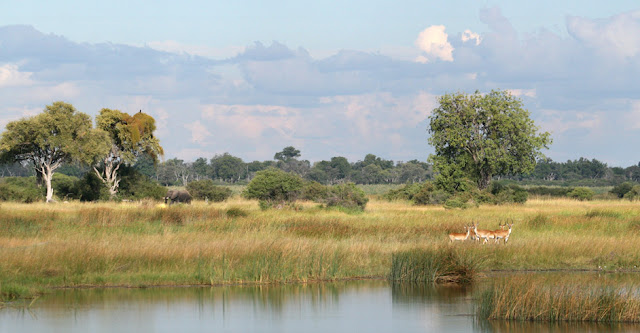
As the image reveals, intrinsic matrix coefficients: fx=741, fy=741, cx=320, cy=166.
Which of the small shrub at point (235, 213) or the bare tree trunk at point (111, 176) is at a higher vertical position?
the bare tree trunk at point (111, 176)

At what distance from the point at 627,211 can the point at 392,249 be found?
18.5 m

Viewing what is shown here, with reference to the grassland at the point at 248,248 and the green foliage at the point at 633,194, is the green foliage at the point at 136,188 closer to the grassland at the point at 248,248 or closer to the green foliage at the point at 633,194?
the grassland at the point at 248,248

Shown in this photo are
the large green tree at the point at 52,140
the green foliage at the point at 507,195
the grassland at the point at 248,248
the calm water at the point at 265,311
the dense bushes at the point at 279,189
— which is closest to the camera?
the calm water at the point at 265,311

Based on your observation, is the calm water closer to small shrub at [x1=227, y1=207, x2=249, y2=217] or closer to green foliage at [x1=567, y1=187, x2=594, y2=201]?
small shrub at [x1=227, y1=207, x2=249, y2=217]

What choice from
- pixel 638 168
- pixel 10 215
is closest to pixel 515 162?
pixel 10 215

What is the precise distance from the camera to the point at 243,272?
2078 cm

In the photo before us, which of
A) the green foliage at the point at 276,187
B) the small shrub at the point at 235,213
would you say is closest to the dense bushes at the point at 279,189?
the green foliage at the point at 276,187

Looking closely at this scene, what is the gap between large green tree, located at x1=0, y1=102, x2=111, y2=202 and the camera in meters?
46.5

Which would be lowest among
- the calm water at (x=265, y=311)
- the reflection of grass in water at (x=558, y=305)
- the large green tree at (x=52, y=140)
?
the calm water at (x=265, y=311)

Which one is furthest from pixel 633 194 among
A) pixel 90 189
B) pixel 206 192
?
pixel 90 189

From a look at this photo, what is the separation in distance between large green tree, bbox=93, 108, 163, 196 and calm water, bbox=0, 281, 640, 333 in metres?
31.8

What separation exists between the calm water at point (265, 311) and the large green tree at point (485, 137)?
34417 mm

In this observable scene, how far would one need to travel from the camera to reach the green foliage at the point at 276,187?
48406 millimetres

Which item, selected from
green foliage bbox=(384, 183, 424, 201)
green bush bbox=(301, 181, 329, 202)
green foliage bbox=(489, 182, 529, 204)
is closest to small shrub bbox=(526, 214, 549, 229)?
green foliage bbox=(489, 182, 529, 204)
